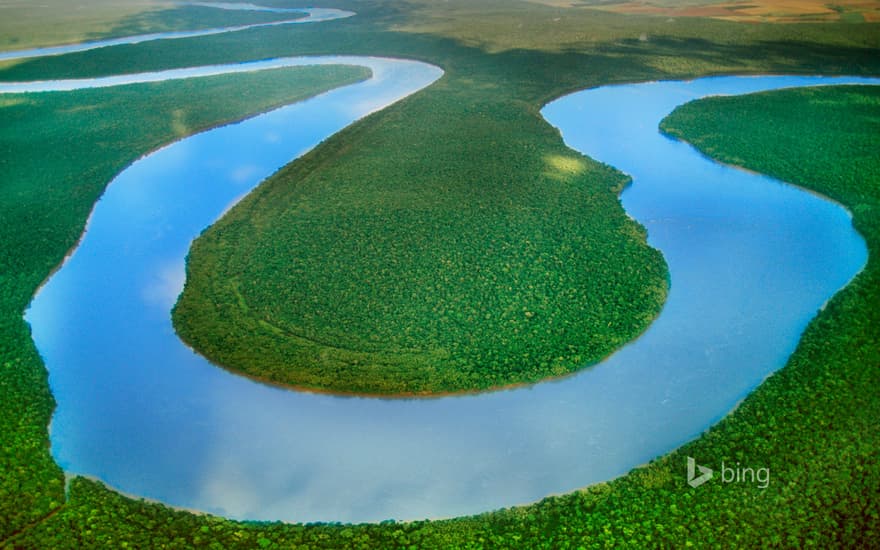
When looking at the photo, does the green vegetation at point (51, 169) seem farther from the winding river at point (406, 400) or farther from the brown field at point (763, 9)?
the brown field at point (763, 9)

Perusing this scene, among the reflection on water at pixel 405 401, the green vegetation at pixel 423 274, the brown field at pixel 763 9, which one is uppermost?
the brown field at pixel 763 9

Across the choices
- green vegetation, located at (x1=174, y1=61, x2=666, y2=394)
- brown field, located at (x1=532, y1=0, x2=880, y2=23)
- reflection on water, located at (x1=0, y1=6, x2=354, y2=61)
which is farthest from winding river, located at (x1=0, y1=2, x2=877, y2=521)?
brown field, located at (x1=532, y1=0, x2=880, y2=23)

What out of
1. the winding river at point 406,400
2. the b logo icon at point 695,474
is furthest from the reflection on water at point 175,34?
the b logo icon at point 695,474

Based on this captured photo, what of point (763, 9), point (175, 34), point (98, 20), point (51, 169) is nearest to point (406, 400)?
point (51, 169)

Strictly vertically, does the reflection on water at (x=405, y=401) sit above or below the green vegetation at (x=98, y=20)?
below

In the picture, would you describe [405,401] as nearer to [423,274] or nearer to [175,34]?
[423,274]

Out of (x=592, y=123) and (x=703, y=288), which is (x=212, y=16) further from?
(x=703, y=288)

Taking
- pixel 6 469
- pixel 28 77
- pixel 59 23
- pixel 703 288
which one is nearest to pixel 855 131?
pixel 703 288
